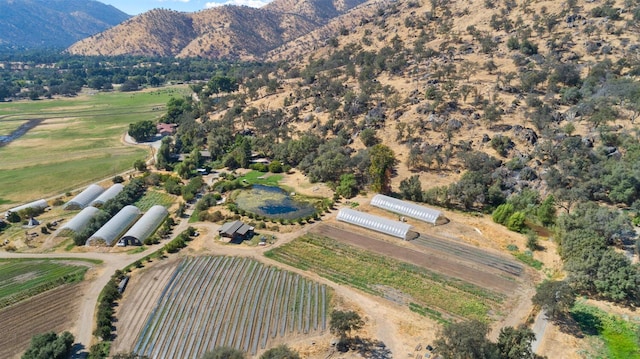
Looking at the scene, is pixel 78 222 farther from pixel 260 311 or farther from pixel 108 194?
pixel 260 311

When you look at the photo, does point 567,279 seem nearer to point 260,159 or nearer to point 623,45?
point 260,159

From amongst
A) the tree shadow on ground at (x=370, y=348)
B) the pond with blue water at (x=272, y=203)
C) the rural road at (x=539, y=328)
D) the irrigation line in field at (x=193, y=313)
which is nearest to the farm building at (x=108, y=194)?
the pond with blue water at (x=272, y=203)

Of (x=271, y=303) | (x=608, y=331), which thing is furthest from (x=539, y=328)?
(x=271, y=303)

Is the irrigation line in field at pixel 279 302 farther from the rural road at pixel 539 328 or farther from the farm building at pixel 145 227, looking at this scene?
the rural road at pixel 539 328

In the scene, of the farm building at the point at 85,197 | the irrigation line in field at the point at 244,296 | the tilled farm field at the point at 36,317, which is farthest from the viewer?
the farm building at the point at 85,197

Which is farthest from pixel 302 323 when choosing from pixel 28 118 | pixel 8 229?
pixel 28 118

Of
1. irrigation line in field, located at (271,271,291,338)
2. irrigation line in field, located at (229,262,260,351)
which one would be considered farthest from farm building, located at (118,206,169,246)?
irrigation line in field, located at (271,271,291,338)
